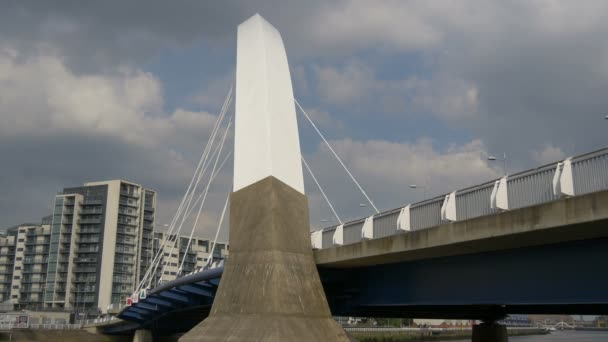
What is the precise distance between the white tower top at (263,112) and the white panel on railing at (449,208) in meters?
6.67

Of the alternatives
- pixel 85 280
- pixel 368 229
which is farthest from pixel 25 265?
pixel 368 229

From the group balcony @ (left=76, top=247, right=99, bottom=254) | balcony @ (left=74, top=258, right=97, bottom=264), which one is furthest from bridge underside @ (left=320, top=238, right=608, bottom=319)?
balcony @ (left=74, top=258, right=97, bottom=264)

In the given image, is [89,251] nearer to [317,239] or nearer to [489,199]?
[317,239]

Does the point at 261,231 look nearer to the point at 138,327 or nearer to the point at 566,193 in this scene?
the point at 566,193

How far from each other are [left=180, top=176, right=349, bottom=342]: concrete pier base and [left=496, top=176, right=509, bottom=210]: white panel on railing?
24.0 feet

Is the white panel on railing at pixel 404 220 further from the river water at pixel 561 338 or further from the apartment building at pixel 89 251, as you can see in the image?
the apartment building at pixel 89 251

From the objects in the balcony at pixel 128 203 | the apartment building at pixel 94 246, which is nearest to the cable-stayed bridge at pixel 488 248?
the apartment building at pixel 94 246

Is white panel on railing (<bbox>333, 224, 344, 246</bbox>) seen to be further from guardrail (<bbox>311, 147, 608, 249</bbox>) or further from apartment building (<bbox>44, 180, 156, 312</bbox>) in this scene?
apartment building (<bbox>44, 180, 156, 312</bbox>)

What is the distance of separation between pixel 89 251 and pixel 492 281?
121 m

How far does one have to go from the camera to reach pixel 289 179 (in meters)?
23.5

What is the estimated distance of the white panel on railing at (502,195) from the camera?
1656cm

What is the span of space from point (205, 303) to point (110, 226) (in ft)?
323

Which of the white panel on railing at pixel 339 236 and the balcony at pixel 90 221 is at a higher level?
the balcony at pixel 90 221

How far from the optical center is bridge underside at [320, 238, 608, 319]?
15.6 metres
